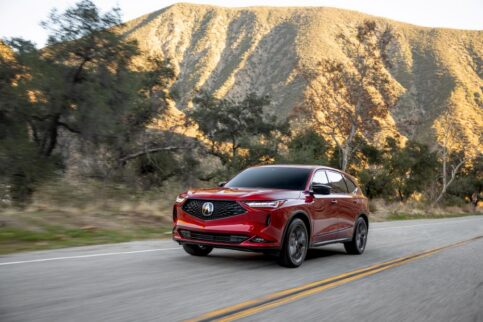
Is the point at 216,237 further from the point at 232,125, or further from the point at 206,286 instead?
the point at 232,125

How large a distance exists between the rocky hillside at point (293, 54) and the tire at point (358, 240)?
6436 centimetres

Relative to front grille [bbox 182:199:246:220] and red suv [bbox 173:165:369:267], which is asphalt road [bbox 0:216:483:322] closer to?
red suv [bbox 173:165:369:267]

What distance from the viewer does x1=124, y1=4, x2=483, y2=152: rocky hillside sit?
9556cm

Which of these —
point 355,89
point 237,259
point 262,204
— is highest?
point 355,89

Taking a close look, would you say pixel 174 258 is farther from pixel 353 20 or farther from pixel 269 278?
pixel 353 20

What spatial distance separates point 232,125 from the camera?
4194 cm

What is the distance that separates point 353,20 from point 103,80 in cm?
12927

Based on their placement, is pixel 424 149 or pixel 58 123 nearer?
pixel 58 123

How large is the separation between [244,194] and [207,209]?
596 millimetres

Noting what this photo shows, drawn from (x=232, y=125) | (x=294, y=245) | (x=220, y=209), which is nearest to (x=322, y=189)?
→ (x=294, y=245)

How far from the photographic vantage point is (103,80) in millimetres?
24047

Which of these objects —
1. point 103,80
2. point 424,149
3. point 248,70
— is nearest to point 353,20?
point 248,70

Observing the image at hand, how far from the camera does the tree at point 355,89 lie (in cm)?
4172

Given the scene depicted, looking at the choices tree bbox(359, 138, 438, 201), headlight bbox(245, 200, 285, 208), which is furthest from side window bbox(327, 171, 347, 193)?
tree bbox(359, 138, 438, 201)
